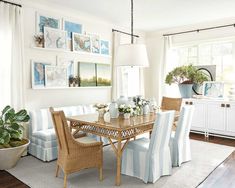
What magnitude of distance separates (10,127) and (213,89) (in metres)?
4.28

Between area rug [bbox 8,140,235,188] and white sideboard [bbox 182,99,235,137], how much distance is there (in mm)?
1010

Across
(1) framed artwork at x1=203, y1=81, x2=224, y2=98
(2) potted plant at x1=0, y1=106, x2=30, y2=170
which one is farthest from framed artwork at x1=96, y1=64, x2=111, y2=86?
(1) framed artwork at x1=203, y1=81, x2=224, y2=98

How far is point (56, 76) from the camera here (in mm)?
4285

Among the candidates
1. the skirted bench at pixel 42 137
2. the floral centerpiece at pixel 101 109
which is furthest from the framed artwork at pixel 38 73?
the floral centerpiece at pixel 101 109

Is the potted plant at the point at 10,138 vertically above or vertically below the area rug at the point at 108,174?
above

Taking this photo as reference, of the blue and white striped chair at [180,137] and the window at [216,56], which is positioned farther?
the window at [216,56]

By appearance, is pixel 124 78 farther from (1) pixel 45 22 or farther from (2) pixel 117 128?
(2) pixel 117 128

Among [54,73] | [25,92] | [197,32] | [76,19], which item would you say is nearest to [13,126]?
[25,92]

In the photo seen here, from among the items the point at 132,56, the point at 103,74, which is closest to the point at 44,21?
the point at 103,74

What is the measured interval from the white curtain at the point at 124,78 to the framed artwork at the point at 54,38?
1391 mm

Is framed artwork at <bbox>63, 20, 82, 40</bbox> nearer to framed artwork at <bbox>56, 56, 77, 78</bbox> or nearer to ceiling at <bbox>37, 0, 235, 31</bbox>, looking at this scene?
ceiling at <bbox>37, 0, 235, 31</bbox>

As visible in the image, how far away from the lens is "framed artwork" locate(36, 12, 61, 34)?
159 inches

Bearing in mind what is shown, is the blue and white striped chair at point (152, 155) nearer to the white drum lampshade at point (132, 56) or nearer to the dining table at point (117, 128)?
the dining table at point (117, 128)

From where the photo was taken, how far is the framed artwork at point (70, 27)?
4.44 m
